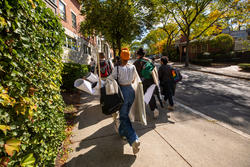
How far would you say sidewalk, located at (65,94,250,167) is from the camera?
2389 mm

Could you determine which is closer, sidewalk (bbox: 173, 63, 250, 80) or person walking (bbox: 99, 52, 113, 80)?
person walking (bbox: 99, 52, 113, 80)

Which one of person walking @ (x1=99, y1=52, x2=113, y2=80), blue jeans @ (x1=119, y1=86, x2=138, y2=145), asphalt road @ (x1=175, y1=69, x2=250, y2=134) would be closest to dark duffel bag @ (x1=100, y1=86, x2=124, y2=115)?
blue jeans @ (x1=119, y1=86, x2=138, y2=145)

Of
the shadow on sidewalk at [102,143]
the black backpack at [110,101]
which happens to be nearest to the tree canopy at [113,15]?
the shadow on sidewalk at [102,143]

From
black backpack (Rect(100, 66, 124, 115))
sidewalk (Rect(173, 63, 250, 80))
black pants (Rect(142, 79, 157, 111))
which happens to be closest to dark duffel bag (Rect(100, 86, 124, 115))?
black backpack (Rect(100, 66, 124, 115))

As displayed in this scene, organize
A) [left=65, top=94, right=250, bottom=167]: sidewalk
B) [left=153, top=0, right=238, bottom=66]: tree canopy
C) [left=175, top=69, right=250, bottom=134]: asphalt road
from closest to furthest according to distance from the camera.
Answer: [left=65, top=94, right=250, bottom=167]: sidewalk
[left=175, top=69, right=250, bottom=134]: asphalt road
[left=153, top=0, right=238, bottom=66]: tree canopy

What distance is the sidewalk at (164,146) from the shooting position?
2389mm

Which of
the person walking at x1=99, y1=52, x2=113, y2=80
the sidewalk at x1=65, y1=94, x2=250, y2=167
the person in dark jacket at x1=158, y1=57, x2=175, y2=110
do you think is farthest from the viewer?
the person walking at x1=99, y1=52, x2=113, y2=80

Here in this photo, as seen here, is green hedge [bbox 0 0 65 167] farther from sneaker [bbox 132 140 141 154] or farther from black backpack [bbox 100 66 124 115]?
sneaker [bbox 132 140 141 154]

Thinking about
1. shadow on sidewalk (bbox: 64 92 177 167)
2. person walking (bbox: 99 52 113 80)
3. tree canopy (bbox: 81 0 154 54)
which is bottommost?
shadow on sidewalk (bbox: 64 92 177 167)

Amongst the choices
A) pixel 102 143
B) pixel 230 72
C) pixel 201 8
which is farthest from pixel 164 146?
pixel 201 8

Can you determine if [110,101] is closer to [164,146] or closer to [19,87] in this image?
[19,87]

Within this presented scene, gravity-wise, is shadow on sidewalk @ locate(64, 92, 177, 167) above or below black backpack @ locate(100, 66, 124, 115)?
below

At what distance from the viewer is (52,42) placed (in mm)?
2482

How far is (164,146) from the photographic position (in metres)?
2.78
